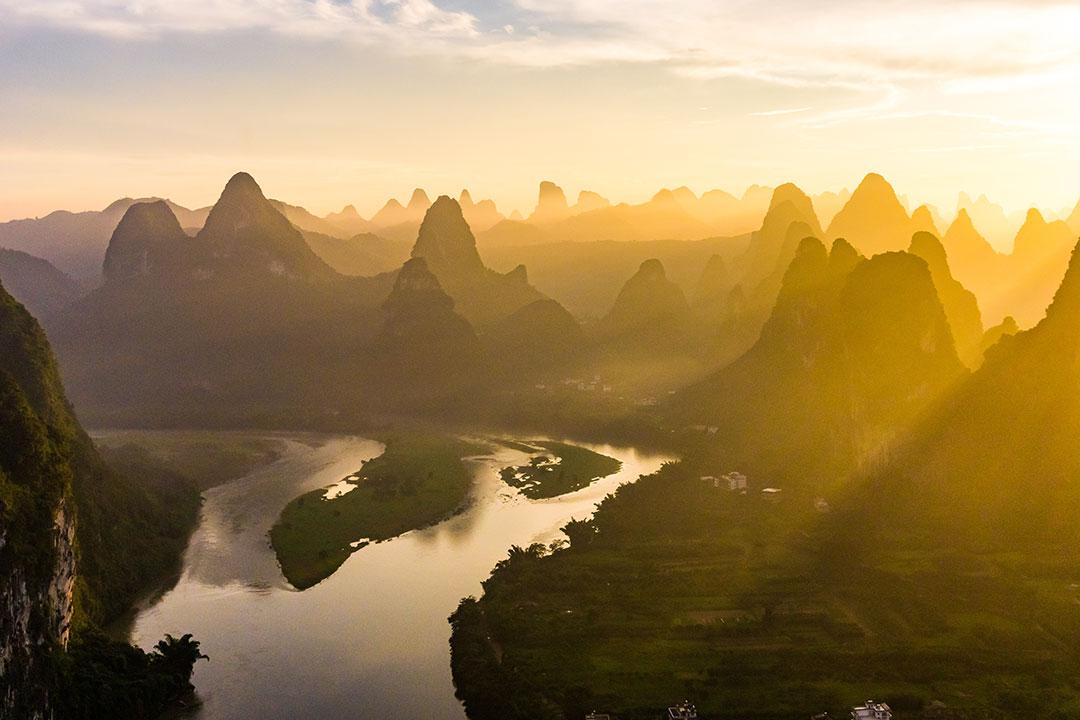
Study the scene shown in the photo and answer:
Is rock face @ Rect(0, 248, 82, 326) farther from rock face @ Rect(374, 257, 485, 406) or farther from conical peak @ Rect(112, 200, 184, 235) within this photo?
rock face @ Rect(374, 257, 485, 406)

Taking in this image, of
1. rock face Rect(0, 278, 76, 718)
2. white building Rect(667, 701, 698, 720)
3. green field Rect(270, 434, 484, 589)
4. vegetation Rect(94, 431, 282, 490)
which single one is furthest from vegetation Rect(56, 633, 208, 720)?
vegetation Rect(94, 431, 282, 490)

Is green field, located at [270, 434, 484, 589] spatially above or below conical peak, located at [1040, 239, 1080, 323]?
below

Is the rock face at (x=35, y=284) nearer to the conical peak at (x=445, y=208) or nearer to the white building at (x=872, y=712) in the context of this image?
the conical peak at (x=445, y=208)

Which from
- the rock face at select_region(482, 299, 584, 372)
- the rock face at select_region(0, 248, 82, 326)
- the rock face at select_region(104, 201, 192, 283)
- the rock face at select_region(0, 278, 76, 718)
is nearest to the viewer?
the rock face at select_region(0, 278, 76, 718)

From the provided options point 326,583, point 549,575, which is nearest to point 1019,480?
point 549,575

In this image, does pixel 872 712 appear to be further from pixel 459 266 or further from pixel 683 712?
pixel 459 266

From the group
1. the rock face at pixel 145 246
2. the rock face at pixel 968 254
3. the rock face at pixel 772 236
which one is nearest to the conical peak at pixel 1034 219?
the rock face at pixel 968 254

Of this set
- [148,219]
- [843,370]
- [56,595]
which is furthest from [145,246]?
[56,595]
